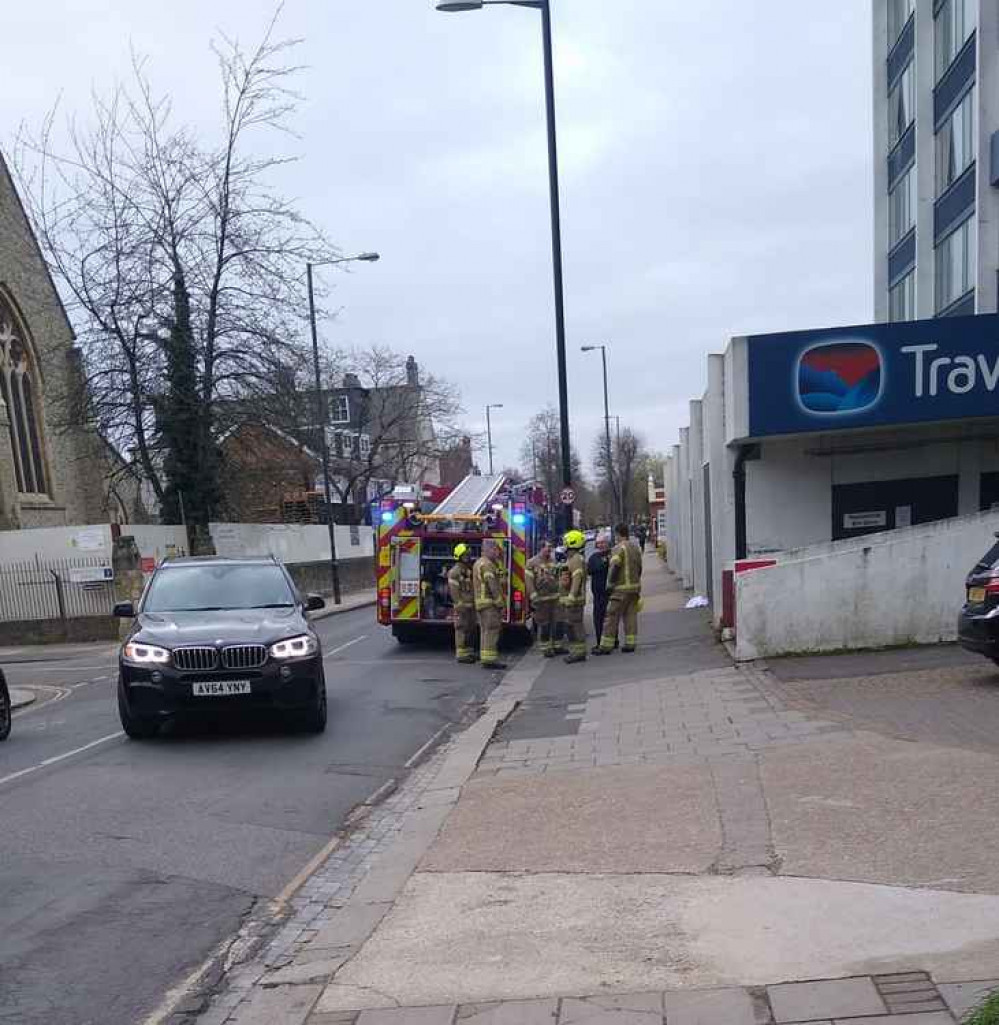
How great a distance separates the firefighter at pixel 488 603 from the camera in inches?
555

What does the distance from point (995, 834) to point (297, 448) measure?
93.0 feet

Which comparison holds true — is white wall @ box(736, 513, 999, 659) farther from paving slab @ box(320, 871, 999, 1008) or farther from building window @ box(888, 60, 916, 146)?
building window @ box(888, 60, 916, 146)

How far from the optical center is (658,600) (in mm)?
22719

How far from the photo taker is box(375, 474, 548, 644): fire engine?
15711mm

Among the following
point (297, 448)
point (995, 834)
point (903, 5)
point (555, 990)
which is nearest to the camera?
point (555, 990)

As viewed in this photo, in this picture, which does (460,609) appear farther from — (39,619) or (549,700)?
(39,619)

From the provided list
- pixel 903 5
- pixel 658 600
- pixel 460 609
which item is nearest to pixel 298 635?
pixel 460 609

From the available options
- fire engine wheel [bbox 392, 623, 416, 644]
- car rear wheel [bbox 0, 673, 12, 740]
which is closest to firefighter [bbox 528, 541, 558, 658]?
fire engine wheel [bbox 392, 623, 416, 644]

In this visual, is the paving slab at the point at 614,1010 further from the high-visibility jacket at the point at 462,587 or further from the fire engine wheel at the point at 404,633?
the fire engine wheel at the point at 404,633

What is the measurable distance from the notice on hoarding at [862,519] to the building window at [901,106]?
88.0 ft

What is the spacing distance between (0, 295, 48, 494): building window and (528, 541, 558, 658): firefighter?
22.1m

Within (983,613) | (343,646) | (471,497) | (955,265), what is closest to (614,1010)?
(983,613)

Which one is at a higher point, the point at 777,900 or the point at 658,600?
the point at 777,900

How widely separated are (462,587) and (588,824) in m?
8.80
